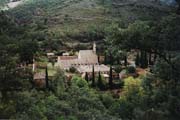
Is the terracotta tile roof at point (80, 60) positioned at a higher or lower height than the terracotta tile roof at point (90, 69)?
higher

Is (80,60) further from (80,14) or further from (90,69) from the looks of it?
(80,14)

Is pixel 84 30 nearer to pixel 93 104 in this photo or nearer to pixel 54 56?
pixel 54 56

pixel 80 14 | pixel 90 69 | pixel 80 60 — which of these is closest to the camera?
pixel 90 69

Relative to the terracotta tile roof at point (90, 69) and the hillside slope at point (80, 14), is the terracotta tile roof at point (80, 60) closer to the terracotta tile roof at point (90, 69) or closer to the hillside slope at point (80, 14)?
the terracotta tile roof at point (90, 69)

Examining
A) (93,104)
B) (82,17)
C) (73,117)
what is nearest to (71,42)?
(82,17)

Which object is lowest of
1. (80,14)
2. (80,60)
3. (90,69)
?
(90,69)

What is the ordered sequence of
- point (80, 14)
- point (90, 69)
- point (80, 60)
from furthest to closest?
point (80, 14) < point (80, 60) < point (90, 69)

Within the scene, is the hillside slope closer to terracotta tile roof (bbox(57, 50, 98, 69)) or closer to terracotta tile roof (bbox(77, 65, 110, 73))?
terracotta tile roof (bbox(57, 50, 98, 69))

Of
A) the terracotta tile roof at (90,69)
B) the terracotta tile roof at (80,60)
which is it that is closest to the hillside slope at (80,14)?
the terracotta tile roof at (80,60)

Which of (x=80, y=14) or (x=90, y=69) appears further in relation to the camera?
(x=80, y=14)

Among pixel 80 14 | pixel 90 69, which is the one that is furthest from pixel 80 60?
pixel 80 14

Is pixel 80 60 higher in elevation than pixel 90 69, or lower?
higher

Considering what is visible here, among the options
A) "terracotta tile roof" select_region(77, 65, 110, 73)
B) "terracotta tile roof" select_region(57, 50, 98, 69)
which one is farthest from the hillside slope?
"terracotta tile roof" select_region(77, 65, 110, 73)
